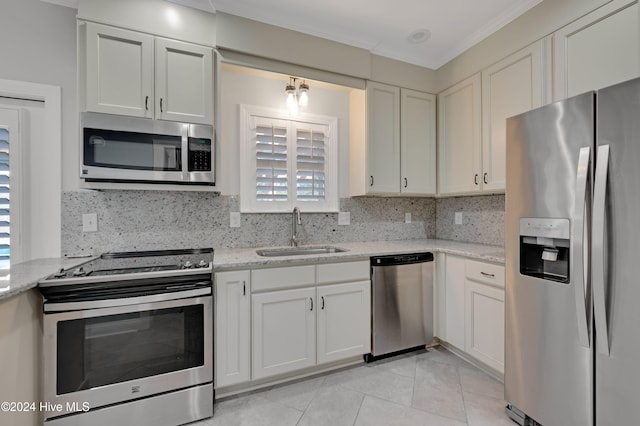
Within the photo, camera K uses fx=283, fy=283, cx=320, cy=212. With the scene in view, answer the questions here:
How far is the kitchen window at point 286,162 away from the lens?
250cm

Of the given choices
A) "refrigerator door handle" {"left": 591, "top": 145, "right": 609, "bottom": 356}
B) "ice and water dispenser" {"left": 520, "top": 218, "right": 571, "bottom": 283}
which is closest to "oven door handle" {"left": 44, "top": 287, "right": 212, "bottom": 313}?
"ice and water dispenser" {"left": 520, "top": 218, "right": 571, "bottom": 283}

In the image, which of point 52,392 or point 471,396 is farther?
point 471,396

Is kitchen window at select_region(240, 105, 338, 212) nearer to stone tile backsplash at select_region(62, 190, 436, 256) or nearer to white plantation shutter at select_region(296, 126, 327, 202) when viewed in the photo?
white plantation shutter at select_region(296, 126, 327, 202)

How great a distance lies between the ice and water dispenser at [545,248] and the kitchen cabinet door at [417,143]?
1287 mm

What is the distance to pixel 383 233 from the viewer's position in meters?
3.02

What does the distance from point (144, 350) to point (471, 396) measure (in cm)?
208

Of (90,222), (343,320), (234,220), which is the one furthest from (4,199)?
(343,320)

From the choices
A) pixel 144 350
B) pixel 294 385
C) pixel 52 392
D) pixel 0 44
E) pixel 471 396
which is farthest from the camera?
pixel 294 385

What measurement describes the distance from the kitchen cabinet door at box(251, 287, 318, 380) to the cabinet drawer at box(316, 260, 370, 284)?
131 millimetres

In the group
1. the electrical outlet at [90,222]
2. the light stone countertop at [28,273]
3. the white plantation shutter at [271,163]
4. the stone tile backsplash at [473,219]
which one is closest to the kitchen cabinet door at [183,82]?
the white plantation shutter at [271,163]

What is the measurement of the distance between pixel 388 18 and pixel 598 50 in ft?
4.45

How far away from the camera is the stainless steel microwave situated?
68.2 inches

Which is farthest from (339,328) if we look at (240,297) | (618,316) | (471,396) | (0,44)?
(0,44)

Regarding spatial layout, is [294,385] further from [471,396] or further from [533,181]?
[533,181]
